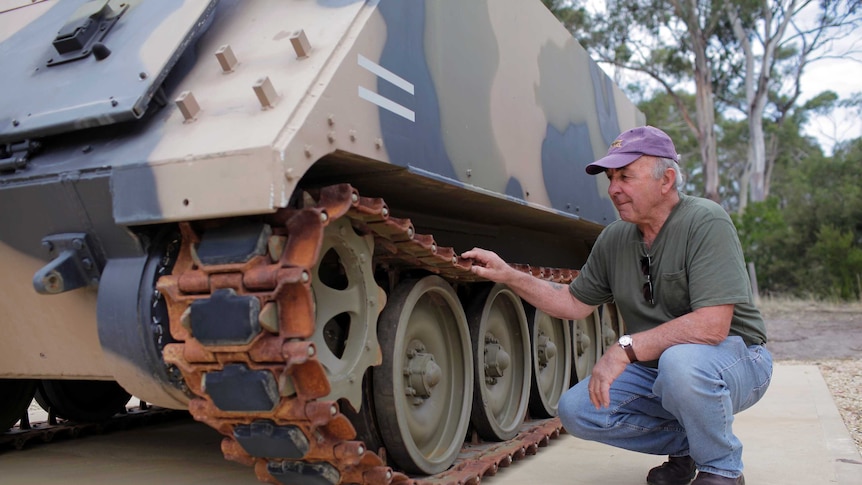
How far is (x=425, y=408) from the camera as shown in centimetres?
397

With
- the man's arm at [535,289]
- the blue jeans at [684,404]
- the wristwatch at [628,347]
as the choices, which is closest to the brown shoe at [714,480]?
the blue jeans at [684,404]

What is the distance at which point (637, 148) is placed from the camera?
3420 mm

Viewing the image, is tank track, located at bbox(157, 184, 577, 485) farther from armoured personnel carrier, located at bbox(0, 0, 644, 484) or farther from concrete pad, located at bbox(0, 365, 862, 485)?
concrete pad, located at bbox(0, 365, 862, 485)

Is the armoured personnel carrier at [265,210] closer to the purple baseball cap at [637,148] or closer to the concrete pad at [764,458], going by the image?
the concrete pad at [764,458]

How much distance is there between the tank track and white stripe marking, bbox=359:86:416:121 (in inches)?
15.0

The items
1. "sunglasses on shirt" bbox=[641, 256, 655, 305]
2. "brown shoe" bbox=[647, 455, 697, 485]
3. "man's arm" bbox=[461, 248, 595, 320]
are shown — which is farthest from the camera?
"man's arm" bbox=[461, 248, 595, 320]

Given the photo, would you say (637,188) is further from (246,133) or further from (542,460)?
(542,460)

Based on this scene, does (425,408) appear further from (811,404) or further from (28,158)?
(811,404)

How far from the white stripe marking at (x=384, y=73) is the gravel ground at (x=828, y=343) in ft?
10.2

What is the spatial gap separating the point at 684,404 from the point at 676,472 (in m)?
0.73

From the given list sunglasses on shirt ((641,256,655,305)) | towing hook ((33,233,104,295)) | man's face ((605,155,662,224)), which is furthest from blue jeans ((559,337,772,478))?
towing hook ((33,233,104,295))

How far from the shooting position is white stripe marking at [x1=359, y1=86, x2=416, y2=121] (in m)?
2.99

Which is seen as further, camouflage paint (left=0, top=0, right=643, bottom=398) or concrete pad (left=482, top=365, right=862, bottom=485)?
concrete pad (left=482, top=365, right=862, bottom=485)

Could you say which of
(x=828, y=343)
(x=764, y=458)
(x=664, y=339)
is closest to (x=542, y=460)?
(x=764, y=458)
